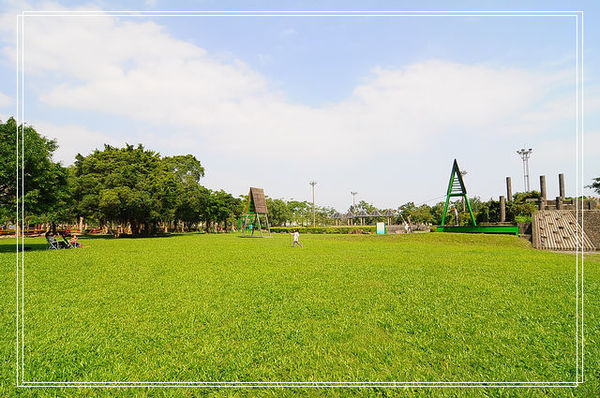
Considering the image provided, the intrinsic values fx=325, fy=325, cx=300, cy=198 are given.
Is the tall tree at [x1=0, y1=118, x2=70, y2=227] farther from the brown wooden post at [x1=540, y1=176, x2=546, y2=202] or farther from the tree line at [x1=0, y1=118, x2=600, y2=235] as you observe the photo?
the brown wooden post at [x1=540, y1=176, x2=546, y2=202]

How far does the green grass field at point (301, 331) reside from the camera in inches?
145

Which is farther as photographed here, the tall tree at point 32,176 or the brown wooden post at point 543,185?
the brown wooden post at point 543,185

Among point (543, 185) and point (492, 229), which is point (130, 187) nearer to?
point (492, 229)

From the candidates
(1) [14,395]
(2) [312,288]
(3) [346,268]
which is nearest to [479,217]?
(3) [346,268]

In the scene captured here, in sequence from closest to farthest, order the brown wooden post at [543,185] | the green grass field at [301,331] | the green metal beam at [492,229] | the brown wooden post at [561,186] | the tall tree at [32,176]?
the green grass field at [301,331] < the tall tree at [32,176] < the green metal beam at [492,229] < the brown wooden post at [561,186] < the brown wooden post at [543,185]

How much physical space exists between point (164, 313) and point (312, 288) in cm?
343

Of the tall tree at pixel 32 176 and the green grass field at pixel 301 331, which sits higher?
the tall tree at pixel 32 176

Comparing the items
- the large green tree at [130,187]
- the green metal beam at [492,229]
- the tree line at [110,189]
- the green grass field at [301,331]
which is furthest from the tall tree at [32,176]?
the green metal beam at [492,229]

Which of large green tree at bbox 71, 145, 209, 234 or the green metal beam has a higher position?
large green tree at bbox 71, 145, 209, 234

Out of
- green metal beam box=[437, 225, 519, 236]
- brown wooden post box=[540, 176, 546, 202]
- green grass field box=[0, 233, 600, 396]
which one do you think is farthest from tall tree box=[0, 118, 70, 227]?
brown wooden post box=[540, 176, 546, 202]

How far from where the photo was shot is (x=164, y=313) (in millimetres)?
5930

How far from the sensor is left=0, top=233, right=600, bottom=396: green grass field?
12.1 ft

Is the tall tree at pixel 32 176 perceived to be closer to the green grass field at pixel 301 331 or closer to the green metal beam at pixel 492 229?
the green grass field at pixel 301 331

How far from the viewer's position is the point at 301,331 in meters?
4.98
